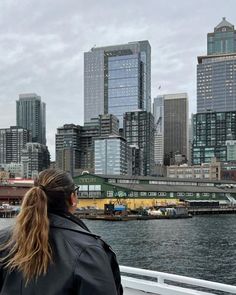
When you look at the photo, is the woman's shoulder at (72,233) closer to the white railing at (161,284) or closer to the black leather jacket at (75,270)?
the black leather jacket at (75,270)

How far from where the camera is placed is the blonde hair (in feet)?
7.20

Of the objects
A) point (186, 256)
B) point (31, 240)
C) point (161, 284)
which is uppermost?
point (31, 240)

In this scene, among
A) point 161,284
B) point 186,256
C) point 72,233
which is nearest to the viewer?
point 72,233

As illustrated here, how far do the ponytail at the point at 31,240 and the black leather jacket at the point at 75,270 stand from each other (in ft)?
0.11

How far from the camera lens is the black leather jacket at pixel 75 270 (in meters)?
2.08

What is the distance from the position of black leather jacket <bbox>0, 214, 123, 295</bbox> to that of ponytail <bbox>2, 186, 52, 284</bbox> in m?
0.03

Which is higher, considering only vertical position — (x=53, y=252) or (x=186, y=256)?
(x=53, y=252)

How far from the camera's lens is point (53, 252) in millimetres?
2201

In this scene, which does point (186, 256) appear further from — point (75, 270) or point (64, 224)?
point (75, 270)

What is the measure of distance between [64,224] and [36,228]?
0.13 metres

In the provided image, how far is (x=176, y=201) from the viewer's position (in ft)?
410

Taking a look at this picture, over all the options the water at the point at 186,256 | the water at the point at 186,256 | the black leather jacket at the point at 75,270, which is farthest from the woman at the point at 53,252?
the water at the point at 186,256

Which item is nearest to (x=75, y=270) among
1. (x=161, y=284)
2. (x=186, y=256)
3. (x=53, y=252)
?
(x=53, y=252)

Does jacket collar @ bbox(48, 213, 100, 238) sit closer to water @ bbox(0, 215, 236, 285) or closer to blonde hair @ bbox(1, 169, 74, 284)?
blonde hair @ bbox(1, 169, 74, 284)
